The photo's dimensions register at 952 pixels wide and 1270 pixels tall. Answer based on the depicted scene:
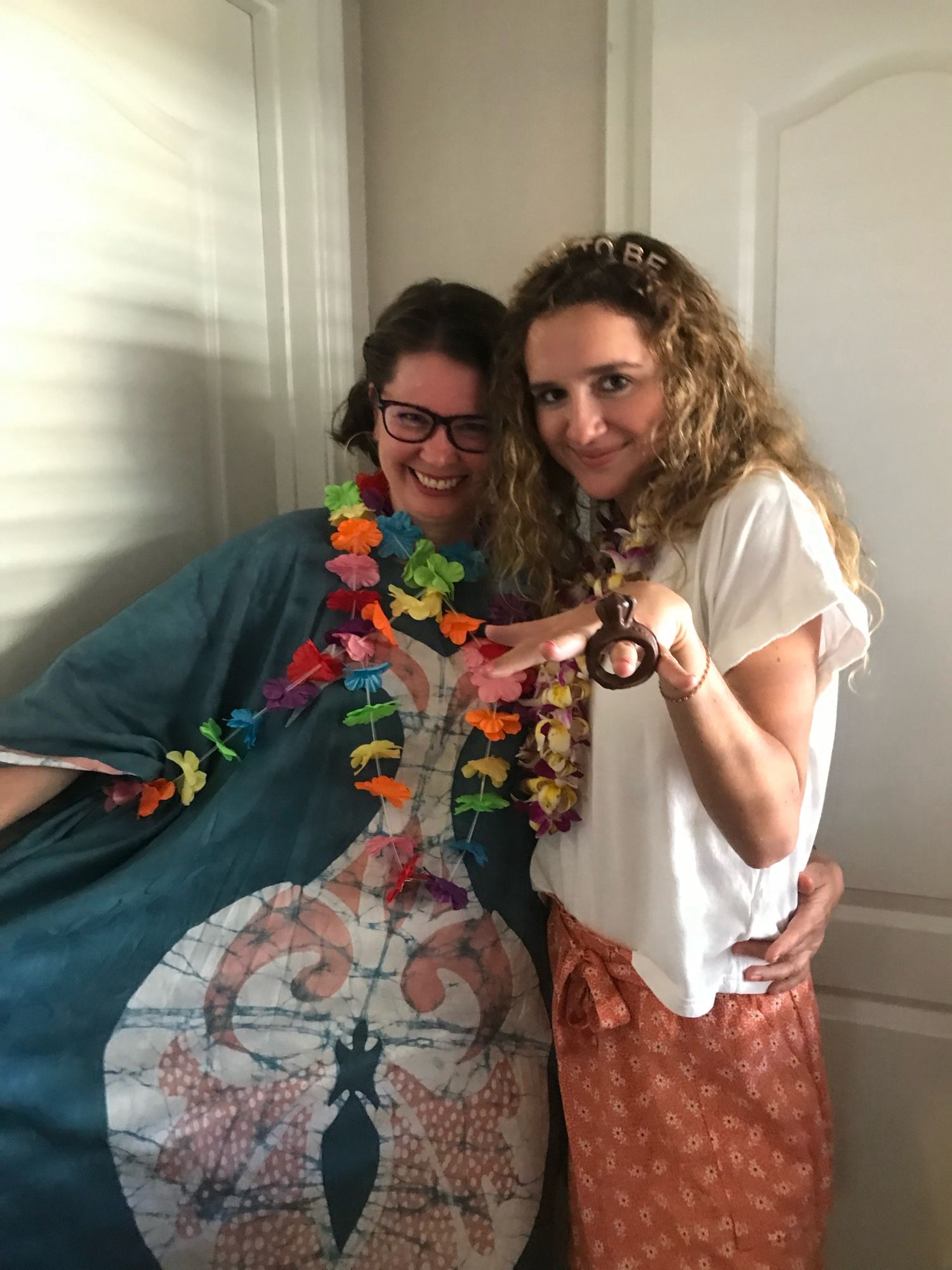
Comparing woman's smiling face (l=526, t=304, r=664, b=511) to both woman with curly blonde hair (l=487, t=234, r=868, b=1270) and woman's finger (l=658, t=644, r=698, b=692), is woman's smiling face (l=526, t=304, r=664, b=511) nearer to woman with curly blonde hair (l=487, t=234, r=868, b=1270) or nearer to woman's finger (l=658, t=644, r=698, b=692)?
woman with curly blonde hair (l=487, t=234, r=868, b=1270)

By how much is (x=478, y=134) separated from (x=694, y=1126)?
1517 millimetres

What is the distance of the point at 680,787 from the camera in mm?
906

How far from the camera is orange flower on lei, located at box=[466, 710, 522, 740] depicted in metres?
1.13

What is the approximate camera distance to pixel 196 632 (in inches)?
46.9

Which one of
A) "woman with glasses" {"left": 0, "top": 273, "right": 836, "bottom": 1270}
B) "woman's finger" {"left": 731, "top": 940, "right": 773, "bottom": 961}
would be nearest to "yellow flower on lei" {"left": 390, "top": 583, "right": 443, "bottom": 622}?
"woman with glasses" {"left": 0, "top": 273, "right": 836, "bottom": 1270}

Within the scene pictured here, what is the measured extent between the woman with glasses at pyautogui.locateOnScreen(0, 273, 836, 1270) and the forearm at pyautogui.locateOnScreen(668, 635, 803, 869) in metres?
0.24

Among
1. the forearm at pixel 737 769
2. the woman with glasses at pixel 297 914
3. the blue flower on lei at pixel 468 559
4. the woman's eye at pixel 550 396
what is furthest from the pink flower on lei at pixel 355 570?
the forearm at pixel 737 769

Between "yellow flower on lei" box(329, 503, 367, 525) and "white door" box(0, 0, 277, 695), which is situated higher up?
"white door" box(0, 0, 277, 695)

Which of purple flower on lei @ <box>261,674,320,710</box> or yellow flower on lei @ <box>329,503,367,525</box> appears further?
yellow flower on lei @ <box>329,503,367,525</box>

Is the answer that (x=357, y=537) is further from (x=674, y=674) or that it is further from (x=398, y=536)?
(x=674, y=674)

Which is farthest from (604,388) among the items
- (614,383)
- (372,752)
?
(372,752)

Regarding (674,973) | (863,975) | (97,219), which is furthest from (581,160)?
(863,975)

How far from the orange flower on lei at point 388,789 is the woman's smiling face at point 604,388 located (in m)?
0.45

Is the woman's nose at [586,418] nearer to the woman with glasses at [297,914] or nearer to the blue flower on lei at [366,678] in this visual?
the woman with glasses at [297,914]
